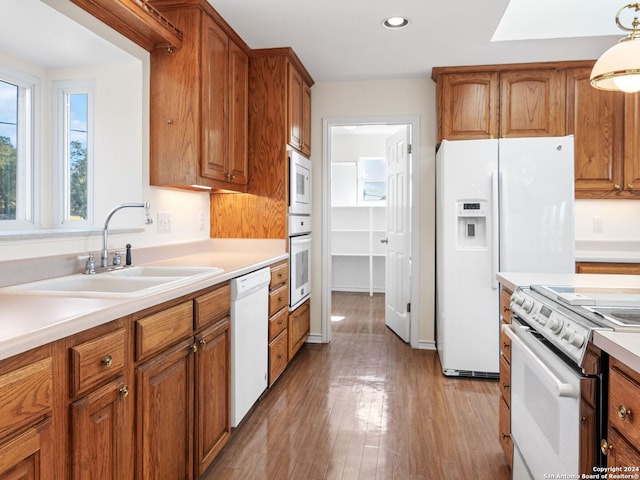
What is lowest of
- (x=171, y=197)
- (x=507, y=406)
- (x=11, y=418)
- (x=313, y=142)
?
(x=507, y=406)

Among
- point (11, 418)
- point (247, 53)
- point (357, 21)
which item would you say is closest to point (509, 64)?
point (357, 21)

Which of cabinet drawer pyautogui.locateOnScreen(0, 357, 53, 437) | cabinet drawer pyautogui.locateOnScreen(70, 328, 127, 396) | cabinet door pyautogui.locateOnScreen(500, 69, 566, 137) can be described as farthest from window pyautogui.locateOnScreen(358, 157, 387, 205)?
cabinet drawer pyautogui.locateOnScreen(0, 357, 53, 437)

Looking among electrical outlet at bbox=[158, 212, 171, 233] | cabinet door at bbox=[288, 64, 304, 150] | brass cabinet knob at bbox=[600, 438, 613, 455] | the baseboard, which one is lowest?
the baseboard

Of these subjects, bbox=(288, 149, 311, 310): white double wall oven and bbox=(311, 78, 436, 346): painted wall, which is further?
bbox=(311, 78, 436, 346): painted wall

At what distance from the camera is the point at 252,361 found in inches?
97.0

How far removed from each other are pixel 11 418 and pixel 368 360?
291 cm

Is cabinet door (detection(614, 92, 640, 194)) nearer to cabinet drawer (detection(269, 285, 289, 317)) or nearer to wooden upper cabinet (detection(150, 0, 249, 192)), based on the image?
cabinet drawer (detection(269, 285, 289, 317))

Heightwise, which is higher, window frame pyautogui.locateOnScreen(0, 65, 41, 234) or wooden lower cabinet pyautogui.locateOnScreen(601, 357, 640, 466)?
window frame pyautogui.locateOnScreen(0, 65, 41, 234)

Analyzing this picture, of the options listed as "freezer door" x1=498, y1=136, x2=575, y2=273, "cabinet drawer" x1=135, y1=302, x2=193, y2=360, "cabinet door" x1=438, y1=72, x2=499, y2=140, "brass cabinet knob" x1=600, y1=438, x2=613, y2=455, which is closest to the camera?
"brass cabinet knob" x1=600, y1=438, x2=613, y2=455

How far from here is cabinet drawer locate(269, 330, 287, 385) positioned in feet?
9.28

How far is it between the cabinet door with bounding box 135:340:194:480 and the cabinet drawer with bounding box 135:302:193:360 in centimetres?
4

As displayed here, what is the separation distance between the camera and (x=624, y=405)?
103 centimetres

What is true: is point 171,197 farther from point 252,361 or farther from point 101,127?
point 252,361

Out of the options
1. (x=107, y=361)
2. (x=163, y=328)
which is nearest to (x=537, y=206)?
(x=163, y=328)
